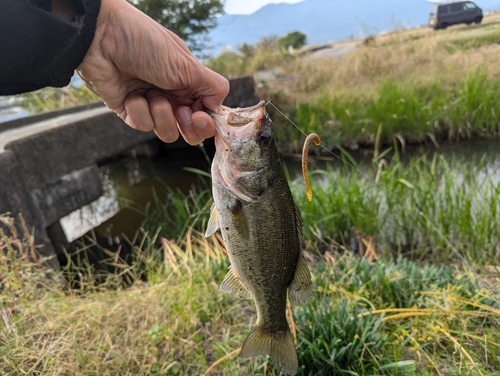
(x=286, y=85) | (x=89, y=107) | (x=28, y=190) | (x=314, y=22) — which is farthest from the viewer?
(x=314, y=22)

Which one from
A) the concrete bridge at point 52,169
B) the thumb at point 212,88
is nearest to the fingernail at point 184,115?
the thumb at point 212,88

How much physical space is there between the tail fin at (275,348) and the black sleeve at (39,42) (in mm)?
1558

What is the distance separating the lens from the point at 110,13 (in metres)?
1.69

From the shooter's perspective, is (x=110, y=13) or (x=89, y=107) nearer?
A: (x=110, y=13)

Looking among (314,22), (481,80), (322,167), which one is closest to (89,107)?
(322,167)

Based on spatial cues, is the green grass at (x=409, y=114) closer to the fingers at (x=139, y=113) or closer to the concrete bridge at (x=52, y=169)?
the concrete bridge at (x=52, y=169)

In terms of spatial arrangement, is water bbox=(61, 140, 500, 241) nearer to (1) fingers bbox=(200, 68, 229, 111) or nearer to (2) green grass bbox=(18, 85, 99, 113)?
(2) green grass bbox=(18, 85, 99, 113)

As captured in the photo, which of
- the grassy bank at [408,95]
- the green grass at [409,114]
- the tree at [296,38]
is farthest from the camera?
the tree at [296,38]

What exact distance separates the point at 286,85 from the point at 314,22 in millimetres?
194506

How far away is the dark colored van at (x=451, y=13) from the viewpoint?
1238 centimetres

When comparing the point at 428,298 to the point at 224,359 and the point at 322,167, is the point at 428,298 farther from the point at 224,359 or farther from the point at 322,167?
the point at 322,167

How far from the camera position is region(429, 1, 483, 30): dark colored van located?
40.6 feet

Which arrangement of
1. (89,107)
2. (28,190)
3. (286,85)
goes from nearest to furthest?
1. (28,190)
2. (89,107)
3. (286,85)

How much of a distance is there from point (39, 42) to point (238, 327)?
7.42 ft
